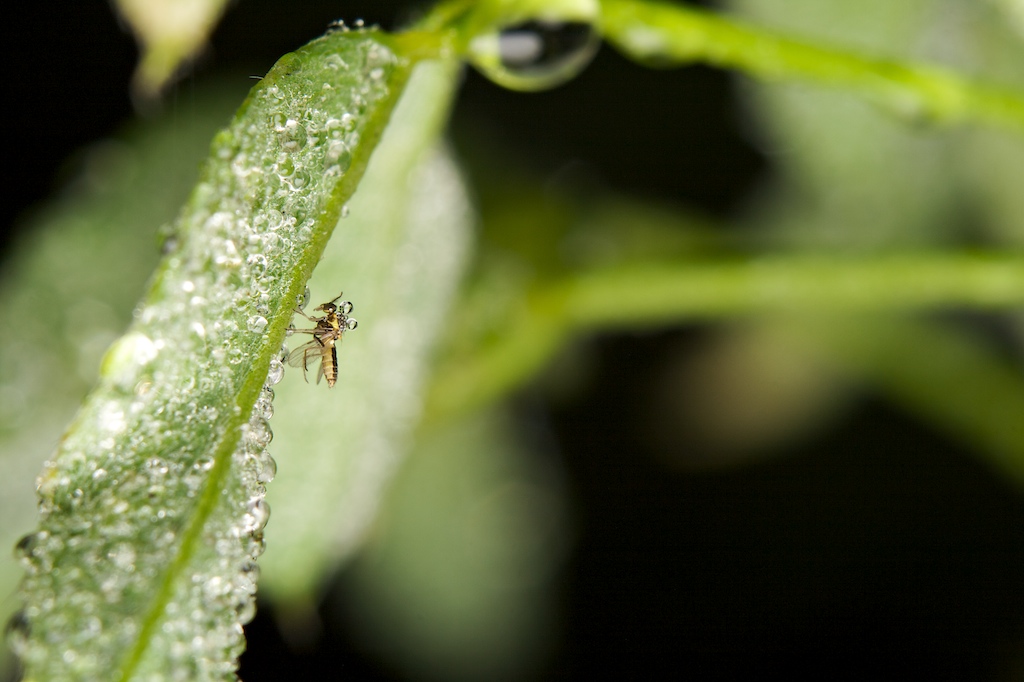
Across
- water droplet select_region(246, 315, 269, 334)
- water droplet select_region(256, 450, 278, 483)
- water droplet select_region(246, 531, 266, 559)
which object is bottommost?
water droplet select_region(246, 531, 266, 559)

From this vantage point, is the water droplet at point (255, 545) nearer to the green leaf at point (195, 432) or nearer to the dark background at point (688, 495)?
the green leaf at point (195, 432)

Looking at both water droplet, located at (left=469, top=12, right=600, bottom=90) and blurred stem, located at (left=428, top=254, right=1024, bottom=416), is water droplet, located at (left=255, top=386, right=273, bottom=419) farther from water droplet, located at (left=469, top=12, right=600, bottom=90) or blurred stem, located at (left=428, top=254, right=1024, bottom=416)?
blurred stem, located at (left=428, top=254, right=1024, bottom=416)

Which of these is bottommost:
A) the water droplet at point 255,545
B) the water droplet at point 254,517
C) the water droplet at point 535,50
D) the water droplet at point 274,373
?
the water droplet at point 255,545

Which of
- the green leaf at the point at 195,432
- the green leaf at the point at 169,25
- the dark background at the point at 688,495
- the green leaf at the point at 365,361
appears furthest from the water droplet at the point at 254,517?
Answer: the dark background at the point at 688,495

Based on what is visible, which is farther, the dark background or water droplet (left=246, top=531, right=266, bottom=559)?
the dark background

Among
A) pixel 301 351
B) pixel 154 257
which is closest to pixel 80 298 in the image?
pixel 154 257

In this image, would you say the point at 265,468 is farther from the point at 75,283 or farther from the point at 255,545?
the point at 75,283

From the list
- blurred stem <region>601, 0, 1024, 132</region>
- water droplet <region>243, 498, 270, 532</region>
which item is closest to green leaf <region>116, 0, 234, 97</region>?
blurred stem <region>601, 0, 1024, 132</region>
